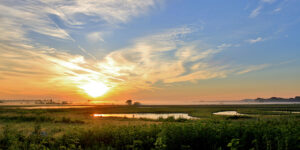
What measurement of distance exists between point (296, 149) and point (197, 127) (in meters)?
4.21

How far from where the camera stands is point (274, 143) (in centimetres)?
901

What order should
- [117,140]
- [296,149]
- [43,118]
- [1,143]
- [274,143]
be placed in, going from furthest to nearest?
[43,118] < [1,143] < [117,140] < [274,143] < [296,149]

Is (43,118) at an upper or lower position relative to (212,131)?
lower

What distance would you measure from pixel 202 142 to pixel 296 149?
3824mm

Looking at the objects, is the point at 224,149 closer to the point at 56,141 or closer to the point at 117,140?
the point at 117,140

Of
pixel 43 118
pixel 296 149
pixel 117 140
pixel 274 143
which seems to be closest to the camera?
pixel 296 149

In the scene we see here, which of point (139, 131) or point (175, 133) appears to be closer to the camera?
point (175, 133)

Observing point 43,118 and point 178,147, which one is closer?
point 178,147

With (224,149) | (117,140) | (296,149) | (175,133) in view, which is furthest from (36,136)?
(296,149)

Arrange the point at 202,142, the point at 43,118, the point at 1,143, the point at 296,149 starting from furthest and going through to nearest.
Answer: the point at 43,118
the point at 1,143
the point at 202,142
the point at 296,149

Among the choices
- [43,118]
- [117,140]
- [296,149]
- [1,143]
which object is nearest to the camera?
[296,149]

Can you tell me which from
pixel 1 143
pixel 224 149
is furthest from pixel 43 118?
pixel 224 149

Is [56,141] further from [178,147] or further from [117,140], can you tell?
[178,147]

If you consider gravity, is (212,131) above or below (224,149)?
above
